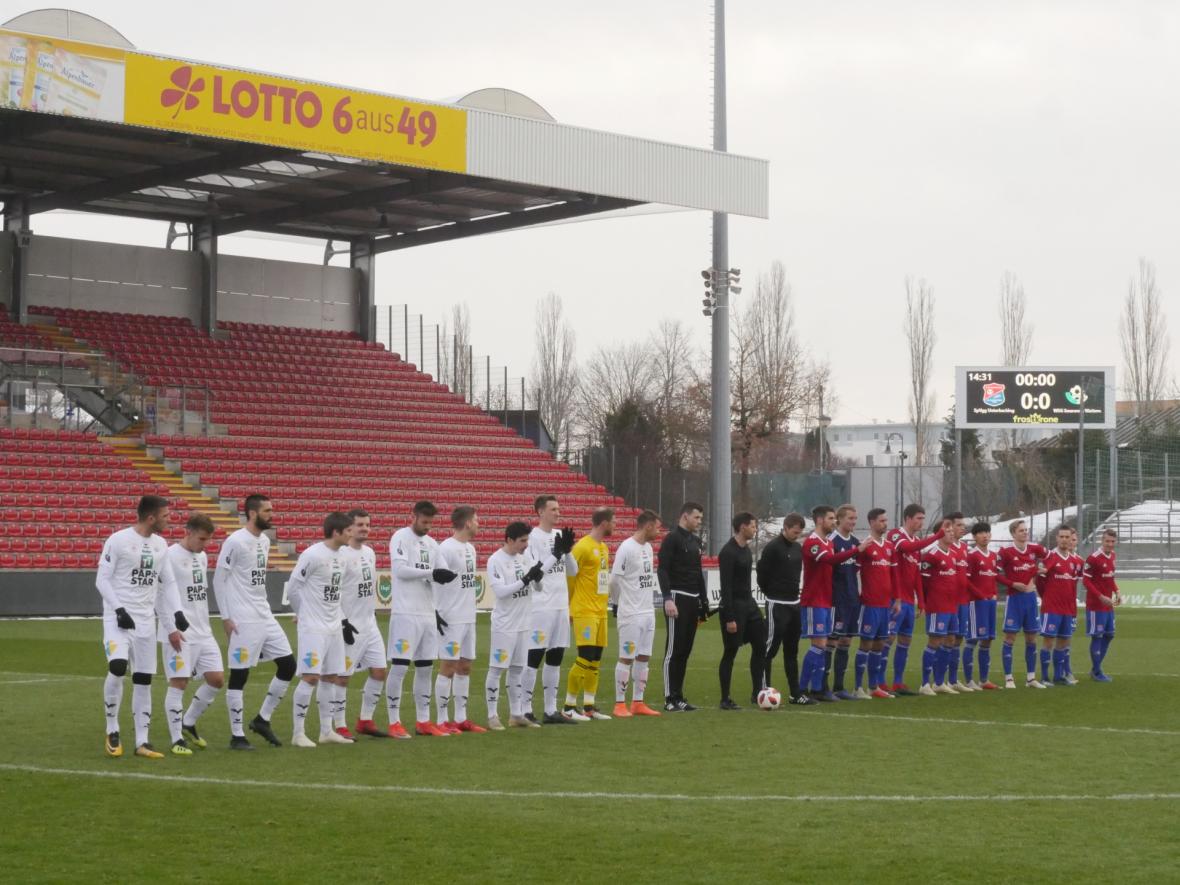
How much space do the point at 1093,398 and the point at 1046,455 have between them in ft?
50.8

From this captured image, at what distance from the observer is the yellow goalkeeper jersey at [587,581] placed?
15.5 meters

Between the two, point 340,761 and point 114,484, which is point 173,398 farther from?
point 340,761

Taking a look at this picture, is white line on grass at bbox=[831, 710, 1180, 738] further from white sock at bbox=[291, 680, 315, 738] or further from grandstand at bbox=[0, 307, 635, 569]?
grandstand at bbox=[0, 307, 635, 569]

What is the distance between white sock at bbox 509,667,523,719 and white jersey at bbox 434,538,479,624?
2.71 ft

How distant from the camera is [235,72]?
31.0 metres

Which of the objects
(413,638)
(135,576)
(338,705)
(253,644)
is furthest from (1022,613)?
(135,576)

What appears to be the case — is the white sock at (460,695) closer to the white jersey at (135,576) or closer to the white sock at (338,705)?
the white sock at (338,705)

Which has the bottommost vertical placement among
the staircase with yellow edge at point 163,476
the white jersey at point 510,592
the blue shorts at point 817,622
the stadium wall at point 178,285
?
the blue shorts at point 817,622

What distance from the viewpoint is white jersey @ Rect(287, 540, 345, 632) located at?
1331 cm

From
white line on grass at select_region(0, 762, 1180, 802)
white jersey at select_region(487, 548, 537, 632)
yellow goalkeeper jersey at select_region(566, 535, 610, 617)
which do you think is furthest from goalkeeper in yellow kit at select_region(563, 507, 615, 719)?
white line on grass at select_region(0, 762, 1180, 802)

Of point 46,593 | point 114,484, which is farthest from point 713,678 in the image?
point 114,484

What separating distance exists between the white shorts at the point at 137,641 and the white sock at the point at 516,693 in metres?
3.54

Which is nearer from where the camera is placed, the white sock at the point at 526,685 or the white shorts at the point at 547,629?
the white sock at the point at 526,685

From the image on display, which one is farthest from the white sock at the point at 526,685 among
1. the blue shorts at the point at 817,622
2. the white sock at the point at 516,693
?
the blue shorts at the point at 817,622
